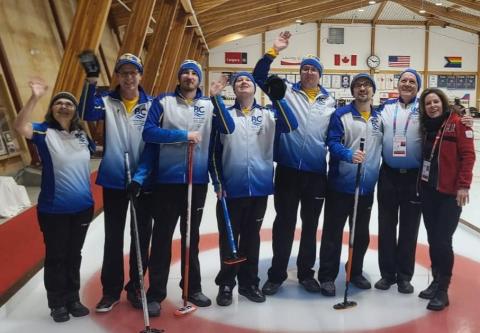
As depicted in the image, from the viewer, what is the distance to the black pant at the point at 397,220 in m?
3.36

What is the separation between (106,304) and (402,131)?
8.06 ft

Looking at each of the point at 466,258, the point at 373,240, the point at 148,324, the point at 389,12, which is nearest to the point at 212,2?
the point at 373,240

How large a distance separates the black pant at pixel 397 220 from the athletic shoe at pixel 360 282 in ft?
0.48

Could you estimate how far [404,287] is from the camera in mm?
3461

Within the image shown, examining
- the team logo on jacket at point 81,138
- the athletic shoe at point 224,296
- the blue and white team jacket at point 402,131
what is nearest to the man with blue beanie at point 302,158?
the athletic shoe at point 224,296

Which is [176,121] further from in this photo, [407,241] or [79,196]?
[407,241]

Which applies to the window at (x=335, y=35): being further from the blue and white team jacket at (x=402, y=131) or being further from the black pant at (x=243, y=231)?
the black pant at (x=243, y=231)

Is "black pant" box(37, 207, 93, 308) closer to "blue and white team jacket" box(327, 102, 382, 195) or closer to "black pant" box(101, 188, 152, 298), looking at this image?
"black pant" box(101, 188, 152, 298)

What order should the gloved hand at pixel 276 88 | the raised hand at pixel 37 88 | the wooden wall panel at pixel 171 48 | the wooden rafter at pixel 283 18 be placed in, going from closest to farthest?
the raised hand at pixel 37 88 → the gloved hand at pixel 276 88 → the wooden wall panel at pixel 171 48 → the wooden rafter at pixel 283 18

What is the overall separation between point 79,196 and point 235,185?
1.04 m

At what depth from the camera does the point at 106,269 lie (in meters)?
3.12

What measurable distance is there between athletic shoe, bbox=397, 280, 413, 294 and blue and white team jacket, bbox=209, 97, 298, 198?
1.31 meters

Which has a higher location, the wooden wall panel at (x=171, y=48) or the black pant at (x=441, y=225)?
the wooden wall panel at (x=171, y=48)

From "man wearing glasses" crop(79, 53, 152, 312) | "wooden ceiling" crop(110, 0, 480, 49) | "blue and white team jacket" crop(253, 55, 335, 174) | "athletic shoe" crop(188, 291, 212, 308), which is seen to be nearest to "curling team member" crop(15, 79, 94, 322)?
"man wearing glasses" crop(79, 53, 152, 312)
